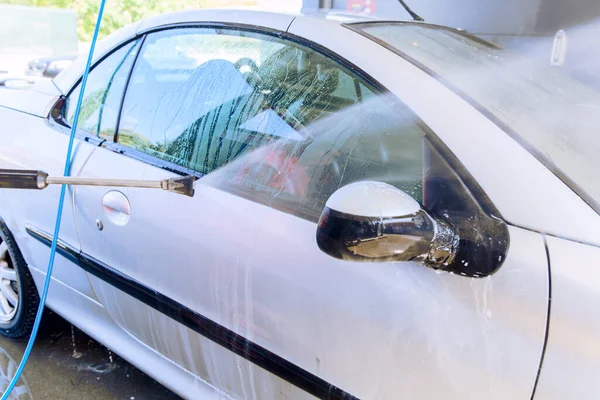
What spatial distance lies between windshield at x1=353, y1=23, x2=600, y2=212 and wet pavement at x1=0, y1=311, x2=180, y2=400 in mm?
1603

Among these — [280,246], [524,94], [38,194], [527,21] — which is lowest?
[38,194]

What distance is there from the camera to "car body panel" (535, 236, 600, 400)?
2.97 ft

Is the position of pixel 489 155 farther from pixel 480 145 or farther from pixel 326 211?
pixel 326 211

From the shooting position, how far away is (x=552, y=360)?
3.08 feet

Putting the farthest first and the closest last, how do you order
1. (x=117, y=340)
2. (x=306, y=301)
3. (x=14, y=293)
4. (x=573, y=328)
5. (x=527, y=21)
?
(x=527, y=21) < (x=14, y=293) < (x=117, y=340) < (x=306, y=301) < (x=573, y=328)

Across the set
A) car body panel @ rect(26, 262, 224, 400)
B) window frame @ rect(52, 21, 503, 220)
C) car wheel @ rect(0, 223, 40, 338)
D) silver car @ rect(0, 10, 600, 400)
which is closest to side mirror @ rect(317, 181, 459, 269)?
silver car @ rect(0, 10, 600, 400)

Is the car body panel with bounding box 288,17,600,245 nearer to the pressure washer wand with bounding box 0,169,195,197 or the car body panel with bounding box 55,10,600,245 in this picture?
the car body panel with bounding box 55,10,600,245

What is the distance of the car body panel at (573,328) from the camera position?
0.91 m

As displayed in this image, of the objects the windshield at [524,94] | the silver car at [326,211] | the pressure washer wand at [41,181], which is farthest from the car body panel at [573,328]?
the pressure washer wand at [41,181]

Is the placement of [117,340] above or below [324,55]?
below

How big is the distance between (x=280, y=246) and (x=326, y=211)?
0.29 m

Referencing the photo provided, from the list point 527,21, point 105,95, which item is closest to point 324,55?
point 105,95

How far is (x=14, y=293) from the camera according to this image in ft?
7.70

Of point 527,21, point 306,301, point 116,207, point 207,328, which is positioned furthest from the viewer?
point 527,21
